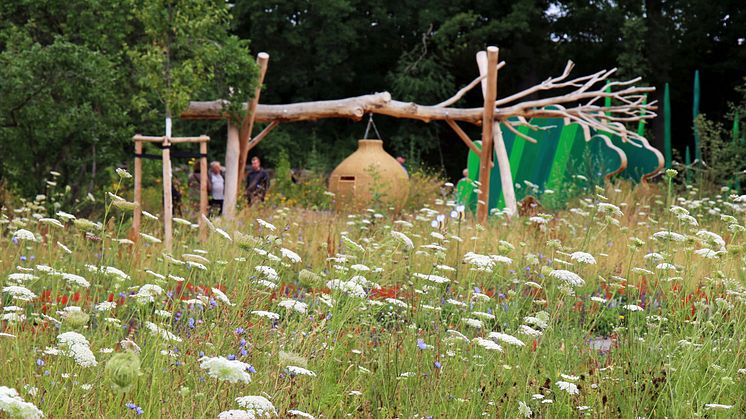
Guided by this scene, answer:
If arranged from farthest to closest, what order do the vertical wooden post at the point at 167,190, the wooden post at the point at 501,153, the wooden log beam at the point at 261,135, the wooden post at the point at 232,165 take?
the wooden log beam at the point at 261,135, the wooden post at the point at 232,165, the wooden post at the point at 501,153, the vertical wooden post at the point at 167,190

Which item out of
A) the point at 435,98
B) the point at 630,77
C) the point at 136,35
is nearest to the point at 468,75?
the point at 435,98

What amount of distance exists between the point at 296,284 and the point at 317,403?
342 centimetres

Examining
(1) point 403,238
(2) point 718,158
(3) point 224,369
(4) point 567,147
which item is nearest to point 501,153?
(4) point 567,147

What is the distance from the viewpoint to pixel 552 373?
12.0ft

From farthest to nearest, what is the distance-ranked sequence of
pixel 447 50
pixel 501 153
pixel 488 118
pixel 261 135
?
1. pixel 447 50
2. pixel 261 135
3. pixel 501 153
4. pixel 488 118

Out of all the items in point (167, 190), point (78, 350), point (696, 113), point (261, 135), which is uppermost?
point (696, 113)

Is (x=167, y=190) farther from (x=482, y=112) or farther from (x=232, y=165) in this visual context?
(x=482, y=112)

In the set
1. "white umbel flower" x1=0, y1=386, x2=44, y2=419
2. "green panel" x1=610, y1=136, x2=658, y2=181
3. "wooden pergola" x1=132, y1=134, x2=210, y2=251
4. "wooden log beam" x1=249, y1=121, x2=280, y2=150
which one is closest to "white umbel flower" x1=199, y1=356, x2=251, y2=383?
"white umbel flower" x1=0, y1=386, x2=44, y2=419

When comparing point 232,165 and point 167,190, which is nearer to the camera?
point 167,190

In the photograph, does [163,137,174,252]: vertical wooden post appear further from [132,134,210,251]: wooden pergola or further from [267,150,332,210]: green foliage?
[267,150,332,210]: green foliage

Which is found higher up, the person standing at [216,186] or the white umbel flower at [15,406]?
the white umbel flower at [15,406]

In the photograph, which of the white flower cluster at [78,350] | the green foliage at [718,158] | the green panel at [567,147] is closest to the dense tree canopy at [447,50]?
the green panel at [567,147]

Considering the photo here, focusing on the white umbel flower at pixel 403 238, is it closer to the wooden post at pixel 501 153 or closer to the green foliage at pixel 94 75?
the green foliage at pixel 94 75

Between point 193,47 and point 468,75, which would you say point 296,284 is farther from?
point 468,75
